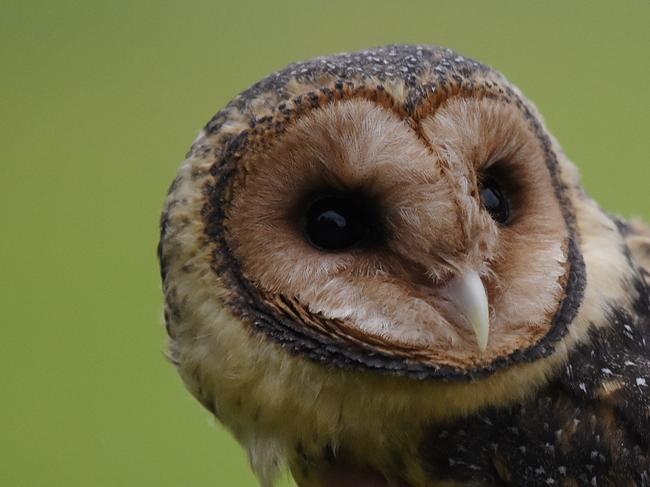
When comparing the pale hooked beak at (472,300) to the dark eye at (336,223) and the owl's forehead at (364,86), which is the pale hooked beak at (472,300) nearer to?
the dark eye at (336,223)

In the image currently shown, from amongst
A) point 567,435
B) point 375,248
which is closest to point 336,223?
point 375,248

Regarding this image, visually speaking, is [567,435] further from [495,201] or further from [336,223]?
[336,223]

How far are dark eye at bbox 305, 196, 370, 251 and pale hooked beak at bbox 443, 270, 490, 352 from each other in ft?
0.66

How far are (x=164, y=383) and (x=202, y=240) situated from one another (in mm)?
4481

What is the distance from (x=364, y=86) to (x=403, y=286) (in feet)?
1.23

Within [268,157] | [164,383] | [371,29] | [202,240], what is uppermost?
[268,157]

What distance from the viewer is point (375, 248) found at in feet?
5.31

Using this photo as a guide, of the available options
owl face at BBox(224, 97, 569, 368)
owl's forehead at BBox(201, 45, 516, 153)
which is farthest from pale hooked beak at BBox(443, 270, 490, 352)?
owl's forehead at BBox(201, 45, 516, 153)

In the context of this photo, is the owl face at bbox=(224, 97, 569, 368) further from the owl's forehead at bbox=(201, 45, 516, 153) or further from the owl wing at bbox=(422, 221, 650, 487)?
the owl wing at bbox=(422, 221, 650, 487)

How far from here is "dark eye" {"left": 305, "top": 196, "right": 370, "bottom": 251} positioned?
1.61 meters

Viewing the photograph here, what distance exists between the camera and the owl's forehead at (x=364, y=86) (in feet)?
5.24

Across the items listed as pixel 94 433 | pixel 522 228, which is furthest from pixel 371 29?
pixel 522 228

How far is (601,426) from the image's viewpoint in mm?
1690

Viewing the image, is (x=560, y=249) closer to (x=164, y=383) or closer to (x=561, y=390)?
(x=561, y=390)
